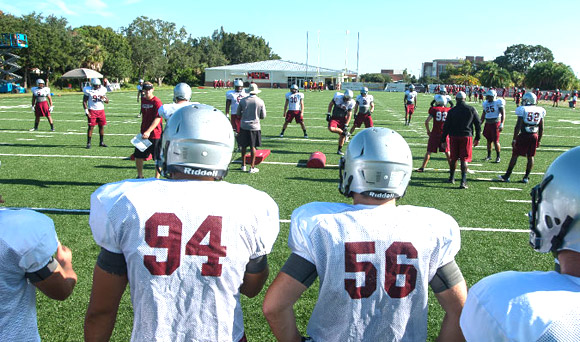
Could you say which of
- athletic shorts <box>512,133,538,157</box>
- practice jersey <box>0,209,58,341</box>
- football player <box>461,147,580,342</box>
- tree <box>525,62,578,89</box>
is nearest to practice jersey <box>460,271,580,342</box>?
football player <box>461,147,580,342</box>

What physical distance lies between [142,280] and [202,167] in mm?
504

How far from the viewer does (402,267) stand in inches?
67.6

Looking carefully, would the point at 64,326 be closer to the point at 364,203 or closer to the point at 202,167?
the point at 202,167

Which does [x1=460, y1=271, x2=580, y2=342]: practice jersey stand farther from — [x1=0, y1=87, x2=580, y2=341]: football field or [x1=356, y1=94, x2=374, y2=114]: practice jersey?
[x1=356, y1=94, x2=374, y2=114]: practice jersey

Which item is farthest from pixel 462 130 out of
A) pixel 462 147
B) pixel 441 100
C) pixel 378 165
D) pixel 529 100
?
pixel 378 165

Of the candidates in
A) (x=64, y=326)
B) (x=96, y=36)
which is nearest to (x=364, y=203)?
(x=64, y=326)

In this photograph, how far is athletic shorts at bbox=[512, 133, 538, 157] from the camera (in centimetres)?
890

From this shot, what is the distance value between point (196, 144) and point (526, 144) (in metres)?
8.71

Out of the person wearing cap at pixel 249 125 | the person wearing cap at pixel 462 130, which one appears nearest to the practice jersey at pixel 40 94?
the person wearing cap at pixel 249 125

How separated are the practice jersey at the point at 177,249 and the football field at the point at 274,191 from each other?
192 centimetres

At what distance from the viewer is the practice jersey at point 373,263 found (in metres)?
1.69

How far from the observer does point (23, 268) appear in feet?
5.43

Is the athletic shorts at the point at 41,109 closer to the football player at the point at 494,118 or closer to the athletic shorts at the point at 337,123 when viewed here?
the athletic shorts at the point at 337,123

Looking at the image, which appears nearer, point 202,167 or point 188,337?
point 188,337
